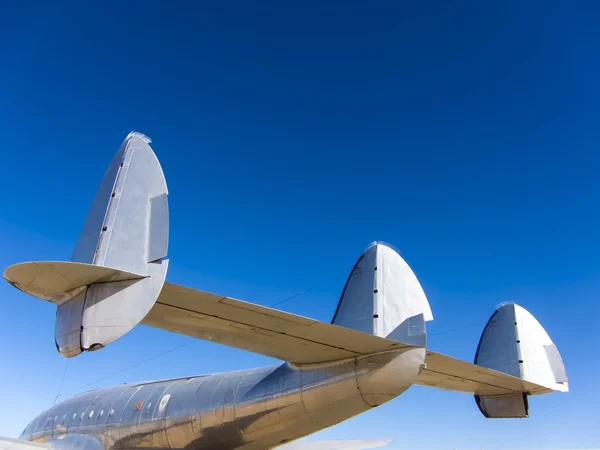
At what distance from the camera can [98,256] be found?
712cm

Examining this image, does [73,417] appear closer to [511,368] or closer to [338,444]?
[338,444]

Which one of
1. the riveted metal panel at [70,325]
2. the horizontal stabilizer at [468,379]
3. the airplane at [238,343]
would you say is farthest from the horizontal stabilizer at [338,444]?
the riveted metal panel at [70,325]

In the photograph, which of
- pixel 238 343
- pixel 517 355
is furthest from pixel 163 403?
pixel 517 355

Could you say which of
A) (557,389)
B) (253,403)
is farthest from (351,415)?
(557,389)

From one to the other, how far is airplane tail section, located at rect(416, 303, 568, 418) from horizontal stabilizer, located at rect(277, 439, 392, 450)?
3752mm

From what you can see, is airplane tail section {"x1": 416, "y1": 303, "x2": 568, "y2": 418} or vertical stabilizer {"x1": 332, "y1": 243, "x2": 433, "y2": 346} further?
airplane tail section {"x1": 416, "y1": 303, "x2": 568, "y2": 418}

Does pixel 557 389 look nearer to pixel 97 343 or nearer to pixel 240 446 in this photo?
pixel 240 446

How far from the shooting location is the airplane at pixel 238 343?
6312mm

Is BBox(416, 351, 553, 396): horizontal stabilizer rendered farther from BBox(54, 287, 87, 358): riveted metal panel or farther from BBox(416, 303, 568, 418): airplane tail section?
BBox(54, 287, 87, 358): riveted metal panel

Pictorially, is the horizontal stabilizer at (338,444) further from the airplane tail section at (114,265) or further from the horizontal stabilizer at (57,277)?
the horizontal stabilizer at (57,277)

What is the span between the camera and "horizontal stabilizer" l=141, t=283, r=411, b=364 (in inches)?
267

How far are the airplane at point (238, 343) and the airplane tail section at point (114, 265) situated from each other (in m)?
0.02

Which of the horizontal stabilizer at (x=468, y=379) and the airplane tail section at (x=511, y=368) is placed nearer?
the horizontal stabilizer at (x=468, y=379)

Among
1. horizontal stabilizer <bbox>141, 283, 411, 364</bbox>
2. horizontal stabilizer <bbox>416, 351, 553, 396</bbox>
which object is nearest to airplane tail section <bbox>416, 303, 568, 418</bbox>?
horizontal stabilizer <bbox>416, 351, 553, 396</bbox>
